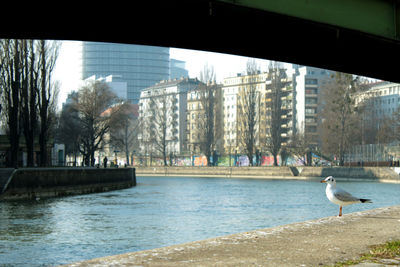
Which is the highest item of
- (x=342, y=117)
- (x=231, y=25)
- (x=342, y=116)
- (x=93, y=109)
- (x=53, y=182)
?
(x=93, y=109)

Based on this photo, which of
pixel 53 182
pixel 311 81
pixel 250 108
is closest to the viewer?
pixel 53 182

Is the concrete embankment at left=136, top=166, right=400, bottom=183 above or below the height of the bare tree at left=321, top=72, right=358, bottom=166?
below

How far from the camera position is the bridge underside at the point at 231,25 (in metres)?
9.86

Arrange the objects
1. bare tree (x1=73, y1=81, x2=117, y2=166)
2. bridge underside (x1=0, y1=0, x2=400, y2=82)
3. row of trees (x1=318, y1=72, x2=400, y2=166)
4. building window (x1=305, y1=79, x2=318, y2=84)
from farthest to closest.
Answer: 1. building window (x1=305, y1=79, x2=318, y2=84)
2. row of trees (x1=318, y1=72, x2=400, y2=166)
3. bare tree (x1=73, y1=81, x2=117, y2=166)
4. bridge underside (x1=0, y1=0, x2=400, y2=82)

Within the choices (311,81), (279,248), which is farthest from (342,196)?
(311,81)

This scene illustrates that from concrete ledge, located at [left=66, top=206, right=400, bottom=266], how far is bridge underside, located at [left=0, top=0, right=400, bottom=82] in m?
3.97

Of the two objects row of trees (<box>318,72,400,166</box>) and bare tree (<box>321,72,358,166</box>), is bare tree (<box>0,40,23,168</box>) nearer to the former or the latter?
row of trees (<box>318,72,400,166</box>)

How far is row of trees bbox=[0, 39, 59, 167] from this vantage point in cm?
4869

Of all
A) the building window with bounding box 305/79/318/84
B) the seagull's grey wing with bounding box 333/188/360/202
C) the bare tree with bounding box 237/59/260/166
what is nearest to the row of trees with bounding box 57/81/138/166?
the bare tree with bounding box 237/59/260/166

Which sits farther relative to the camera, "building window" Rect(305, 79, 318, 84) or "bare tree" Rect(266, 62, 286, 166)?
"building window" Rect(305, 79, 318, 84)

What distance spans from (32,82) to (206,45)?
143ft

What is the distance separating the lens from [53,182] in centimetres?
4766

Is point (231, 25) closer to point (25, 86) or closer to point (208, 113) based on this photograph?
point (25, 86)

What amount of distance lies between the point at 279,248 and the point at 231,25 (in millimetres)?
4235
